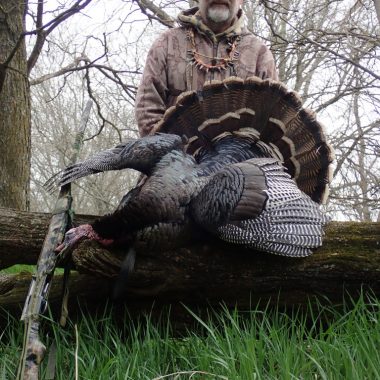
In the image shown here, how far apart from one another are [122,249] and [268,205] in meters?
0.83

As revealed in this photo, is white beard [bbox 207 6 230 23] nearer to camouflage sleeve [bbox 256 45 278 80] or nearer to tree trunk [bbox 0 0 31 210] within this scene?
camouflage sleeve [bbox 256 45 278 80]

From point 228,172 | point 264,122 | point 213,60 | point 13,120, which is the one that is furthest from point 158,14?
point 228,172

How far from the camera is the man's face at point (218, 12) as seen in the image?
4.00 metres

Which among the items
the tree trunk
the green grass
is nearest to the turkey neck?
the green grass

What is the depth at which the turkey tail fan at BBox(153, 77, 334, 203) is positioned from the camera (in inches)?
132

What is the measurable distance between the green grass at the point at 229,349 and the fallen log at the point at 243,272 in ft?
0.38

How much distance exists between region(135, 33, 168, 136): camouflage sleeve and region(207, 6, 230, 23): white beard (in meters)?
0.40

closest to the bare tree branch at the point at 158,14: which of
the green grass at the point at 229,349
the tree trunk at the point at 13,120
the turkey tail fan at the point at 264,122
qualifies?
the tree trunk at the point at 13,120

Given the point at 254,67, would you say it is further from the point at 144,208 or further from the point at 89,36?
the point at 89,36

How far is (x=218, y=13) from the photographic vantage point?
400 centimetres

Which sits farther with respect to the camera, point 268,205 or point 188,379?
point 268,205

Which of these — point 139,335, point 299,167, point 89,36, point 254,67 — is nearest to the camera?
point 139,335

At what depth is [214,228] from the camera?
114 inches

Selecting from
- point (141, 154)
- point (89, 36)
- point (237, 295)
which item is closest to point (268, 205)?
point (237, 295)
